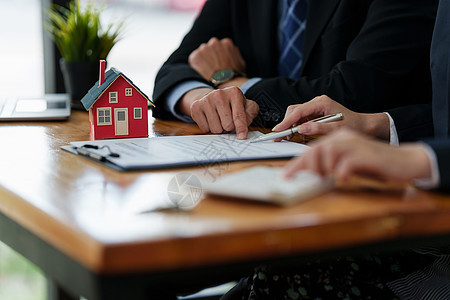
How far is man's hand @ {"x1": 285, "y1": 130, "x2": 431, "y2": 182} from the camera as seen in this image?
0.57 m

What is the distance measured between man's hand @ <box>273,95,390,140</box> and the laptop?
0.57m

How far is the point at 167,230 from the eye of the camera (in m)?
0.48

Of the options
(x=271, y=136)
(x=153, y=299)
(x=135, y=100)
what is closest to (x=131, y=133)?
(x=135, y=100)

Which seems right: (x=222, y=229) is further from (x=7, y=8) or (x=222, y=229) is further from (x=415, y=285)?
(x=7, y=8)

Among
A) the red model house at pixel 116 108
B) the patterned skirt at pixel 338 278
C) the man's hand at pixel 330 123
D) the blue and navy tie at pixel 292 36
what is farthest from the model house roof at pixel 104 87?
the blue and navy tie at pixel 292 36

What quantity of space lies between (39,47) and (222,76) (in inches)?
36.4

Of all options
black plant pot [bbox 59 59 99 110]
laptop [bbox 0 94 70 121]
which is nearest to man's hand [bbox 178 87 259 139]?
laptop [bbox 0 94 70 121]

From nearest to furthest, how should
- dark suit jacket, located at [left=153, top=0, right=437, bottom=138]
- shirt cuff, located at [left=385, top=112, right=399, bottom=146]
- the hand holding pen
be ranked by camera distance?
the hand holding pen < shirt cuff, located at [left=385, top=112, right=399, bottom=146] < dark suit jacket, located at [left=153, top=0, right=437, bottom=138]

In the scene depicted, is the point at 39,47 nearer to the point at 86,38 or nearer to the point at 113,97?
the point at 86,38

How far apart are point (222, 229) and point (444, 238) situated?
26cm

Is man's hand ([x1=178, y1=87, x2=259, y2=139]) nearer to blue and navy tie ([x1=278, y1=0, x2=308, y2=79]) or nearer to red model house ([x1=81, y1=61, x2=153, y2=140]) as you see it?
red model house ([x1=81, y1=61, x2=153, y2=140])

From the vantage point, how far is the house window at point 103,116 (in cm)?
99

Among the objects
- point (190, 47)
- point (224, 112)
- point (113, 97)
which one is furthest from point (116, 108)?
point (190, 47)

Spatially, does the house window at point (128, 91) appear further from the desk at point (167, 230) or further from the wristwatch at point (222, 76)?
the wristwatch at point (222, 76)
